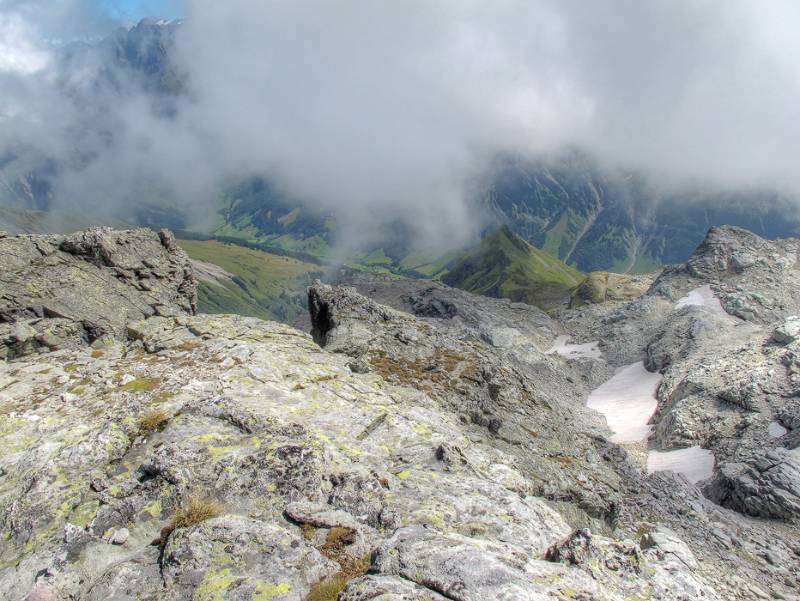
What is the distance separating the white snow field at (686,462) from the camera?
5150cm

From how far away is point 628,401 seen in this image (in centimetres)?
7906

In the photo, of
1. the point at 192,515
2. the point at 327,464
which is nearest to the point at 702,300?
the point at 327,464

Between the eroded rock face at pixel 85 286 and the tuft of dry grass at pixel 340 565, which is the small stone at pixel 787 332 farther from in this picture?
A: the tuft of dry grass at pixel 340 565

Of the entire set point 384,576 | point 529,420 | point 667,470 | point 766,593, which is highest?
point 384,576

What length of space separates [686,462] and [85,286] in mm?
61296

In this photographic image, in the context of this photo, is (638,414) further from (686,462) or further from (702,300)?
(702,300)

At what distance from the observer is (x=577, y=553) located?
12281mm

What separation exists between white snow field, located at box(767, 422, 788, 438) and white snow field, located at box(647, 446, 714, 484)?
6.20 metres

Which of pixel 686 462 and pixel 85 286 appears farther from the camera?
pixel 686 462

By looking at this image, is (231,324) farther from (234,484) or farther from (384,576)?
(384,576)

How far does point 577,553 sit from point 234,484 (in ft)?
33.5

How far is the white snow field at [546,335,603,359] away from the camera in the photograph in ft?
337

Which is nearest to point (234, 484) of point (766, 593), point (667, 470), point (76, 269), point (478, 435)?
point (478, 435)

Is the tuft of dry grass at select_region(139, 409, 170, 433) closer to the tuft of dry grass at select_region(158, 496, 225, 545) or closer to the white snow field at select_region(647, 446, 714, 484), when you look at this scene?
the tuft of dry grass at select_region(158, 496, 225, 545)
